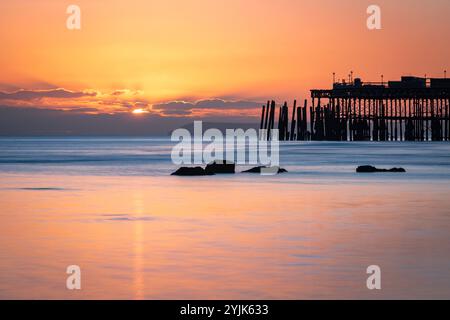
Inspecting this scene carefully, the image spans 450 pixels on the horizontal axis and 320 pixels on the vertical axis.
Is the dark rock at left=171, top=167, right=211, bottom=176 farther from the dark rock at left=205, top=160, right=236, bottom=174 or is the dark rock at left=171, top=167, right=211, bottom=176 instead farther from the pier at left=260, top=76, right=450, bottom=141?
the pier at left=260, top=76, right=450, bottom=141

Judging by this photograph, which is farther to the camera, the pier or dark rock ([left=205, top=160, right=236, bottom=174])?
the pier

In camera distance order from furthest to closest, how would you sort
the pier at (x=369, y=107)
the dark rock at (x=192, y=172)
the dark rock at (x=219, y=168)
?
1. the pier at (x=369, y=107)
2. the dark rock at (x=219, y=168)
3. the dark rock at (x=192, y=172)

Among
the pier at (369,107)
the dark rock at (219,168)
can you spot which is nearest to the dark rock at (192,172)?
the dark rock at (219,168)

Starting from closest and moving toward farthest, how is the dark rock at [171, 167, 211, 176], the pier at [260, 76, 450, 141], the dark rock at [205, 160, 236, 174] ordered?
the dark rock at [171, 167, 211, 176] < the dark rock at [205, 160, 236, 174] < the pier at [260, 76, 450, 141]

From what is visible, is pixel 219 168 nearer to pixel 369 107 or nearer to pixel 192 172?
pixel 192 172

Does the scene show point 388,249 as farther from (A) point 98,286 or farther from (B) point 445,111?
(B) point 445,111

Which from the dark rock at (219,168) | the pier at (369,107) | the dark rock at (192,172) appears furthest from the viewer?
the pier at (369,107)

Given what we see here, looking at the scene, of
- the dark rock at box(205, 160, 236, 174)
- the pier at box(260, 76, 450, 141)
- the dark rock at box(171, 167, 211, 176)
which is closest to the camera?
the dark rock at box(171, 167, 211, 176)

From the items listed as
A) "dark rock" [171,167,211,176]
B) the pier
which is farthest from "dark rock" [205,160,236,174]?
the pier

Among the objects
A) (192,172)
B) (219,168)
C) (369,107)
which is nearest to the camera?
(192,172)

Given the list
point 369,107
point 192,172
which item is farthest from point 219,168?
point 369,107

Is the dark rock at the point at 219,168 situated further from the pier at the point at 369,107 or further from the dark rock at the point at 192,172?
the pier at the point at 369,107

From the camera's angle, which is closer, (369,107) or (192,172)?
(192,172)

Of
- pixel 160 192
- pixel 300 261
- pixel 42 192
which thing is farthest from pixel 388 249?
pixel 42 192
